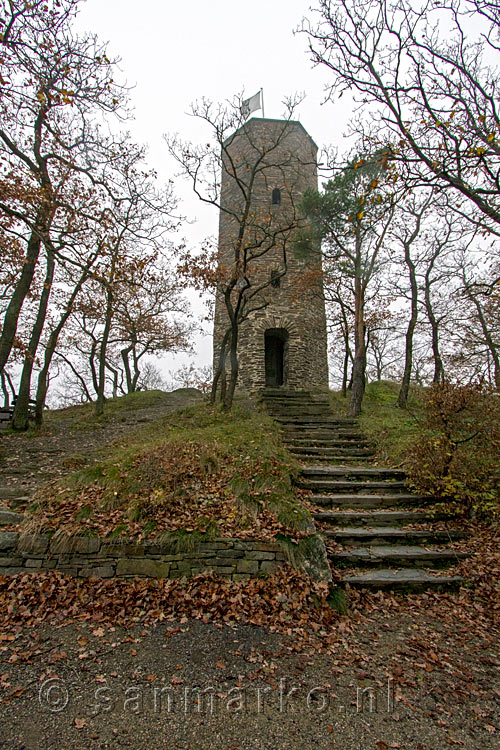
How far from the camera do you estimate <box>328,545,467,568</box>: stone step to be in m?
4.24

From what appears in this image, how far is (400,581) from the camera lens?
3973 mm

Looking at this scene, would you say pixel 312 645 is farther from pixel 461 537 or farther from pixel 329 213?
pixel 329 213

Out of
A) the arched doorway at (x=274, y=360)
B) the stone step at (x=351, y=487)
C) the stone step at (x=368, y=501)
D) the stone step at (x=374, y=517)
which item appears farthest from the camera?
the arched doorway at (x=274, y=360)

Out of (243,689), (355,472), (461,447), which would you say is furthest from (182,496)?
(461,447)

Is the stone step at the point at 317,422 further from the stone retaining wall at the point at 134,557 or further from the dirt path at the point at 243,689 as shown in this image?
the dirt path at the point at 243,689

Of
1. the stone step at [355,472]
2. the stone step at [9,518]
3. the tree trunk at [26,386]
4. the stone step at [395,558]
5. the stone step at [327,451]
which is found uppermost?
the tree trunk at [26,386]

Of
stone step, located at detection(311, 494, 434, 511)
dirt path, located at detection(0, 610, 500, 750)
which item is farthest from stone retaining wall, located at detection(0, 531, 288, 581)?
stone step, located at detection(311, 494, 434, 511)

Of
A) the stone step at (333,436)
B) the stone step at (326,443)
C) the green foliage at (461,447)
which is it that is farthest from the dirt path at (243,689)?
the stone step at (333,436)

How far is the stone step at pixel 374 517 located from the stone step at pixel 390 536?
0.55 ft

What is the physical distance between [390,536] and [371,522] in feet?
1.15

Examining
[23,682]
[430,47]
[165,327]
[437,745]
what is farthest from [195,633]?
[165,327]

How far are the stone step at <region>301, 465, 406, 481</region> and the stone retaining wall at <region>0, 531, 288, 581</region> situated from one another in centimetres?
215

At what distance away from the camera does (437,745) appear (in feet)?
7.41

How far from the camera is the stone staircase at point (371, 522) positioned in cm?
413
